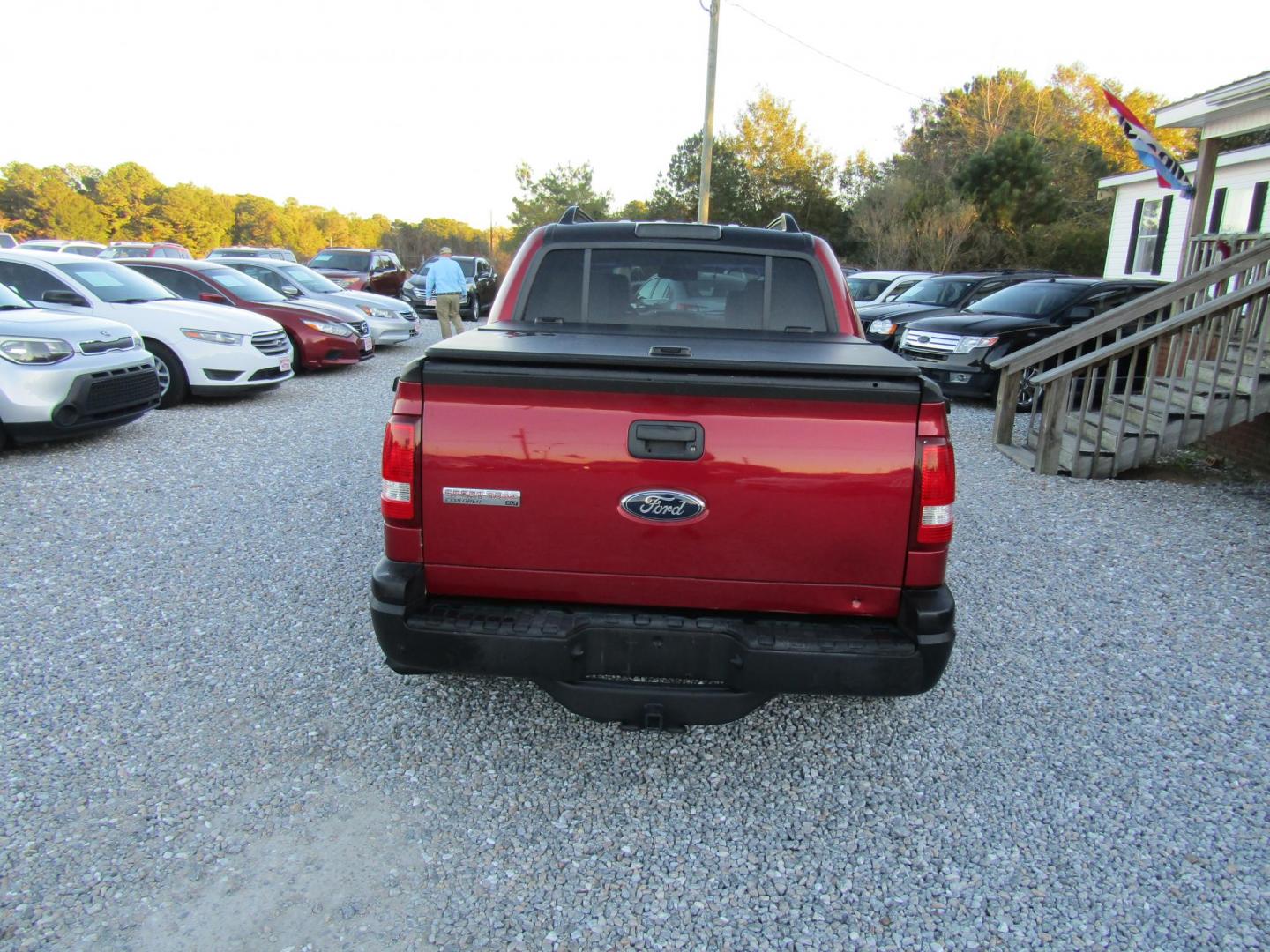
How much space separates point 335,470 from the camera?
7027mm

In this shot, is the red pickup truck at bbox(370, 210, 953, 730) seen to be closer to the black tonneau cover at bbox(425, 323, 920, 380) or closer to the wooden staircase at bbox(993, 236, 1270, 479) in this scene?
the black tonneau cover at bbox(425, 323, 920, 380)

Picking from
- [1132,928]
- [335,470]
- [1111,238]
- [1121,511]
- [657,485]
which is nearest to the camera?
[1132,928]

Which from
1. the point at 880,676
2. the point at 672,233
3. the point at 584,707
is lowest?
the point at 584,707

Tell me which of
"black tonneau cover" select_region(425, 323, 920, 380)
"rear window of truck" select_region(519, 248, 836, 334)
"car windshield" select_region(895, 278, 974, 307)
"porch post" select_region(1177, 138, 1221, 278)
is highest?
"porch post" select_region(1177, 138, 1221, 278)

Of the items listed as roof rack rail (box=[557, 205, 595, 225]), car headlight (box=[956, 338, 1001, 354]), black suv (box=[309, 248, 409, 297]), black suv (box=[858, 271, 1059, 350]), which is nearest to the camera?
roof rack rail (box=[557, 205, 595, 225])

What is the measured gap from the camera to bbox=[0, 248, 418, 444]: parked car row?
6.87 metres

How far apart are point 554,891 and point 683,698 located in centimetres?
68

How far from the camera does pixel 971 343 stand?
10.7 meters

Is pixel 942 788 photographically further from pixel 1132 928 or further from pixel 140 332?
pixel 140 332

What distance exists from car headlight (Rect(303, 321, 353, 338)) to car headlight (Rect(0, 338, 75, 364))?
197 inches

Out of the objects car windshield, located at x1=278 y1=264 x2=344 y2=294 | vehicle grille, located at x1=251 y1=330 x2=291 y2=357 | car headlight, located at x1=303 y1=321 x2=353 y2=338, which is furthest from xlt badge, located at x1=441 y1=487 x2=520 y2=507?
car windshield, located at x1=278 y1=264 x2=344 y2=294

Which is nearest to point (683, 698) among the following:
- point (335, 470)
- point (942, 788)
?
point (942, 788)

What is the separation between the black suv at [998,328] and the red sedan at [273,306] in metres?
7.72

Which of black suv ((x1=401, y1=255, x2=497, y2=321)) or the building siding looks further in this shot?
black suv ((x1=401, y1=255, x2=497, y2=321))
